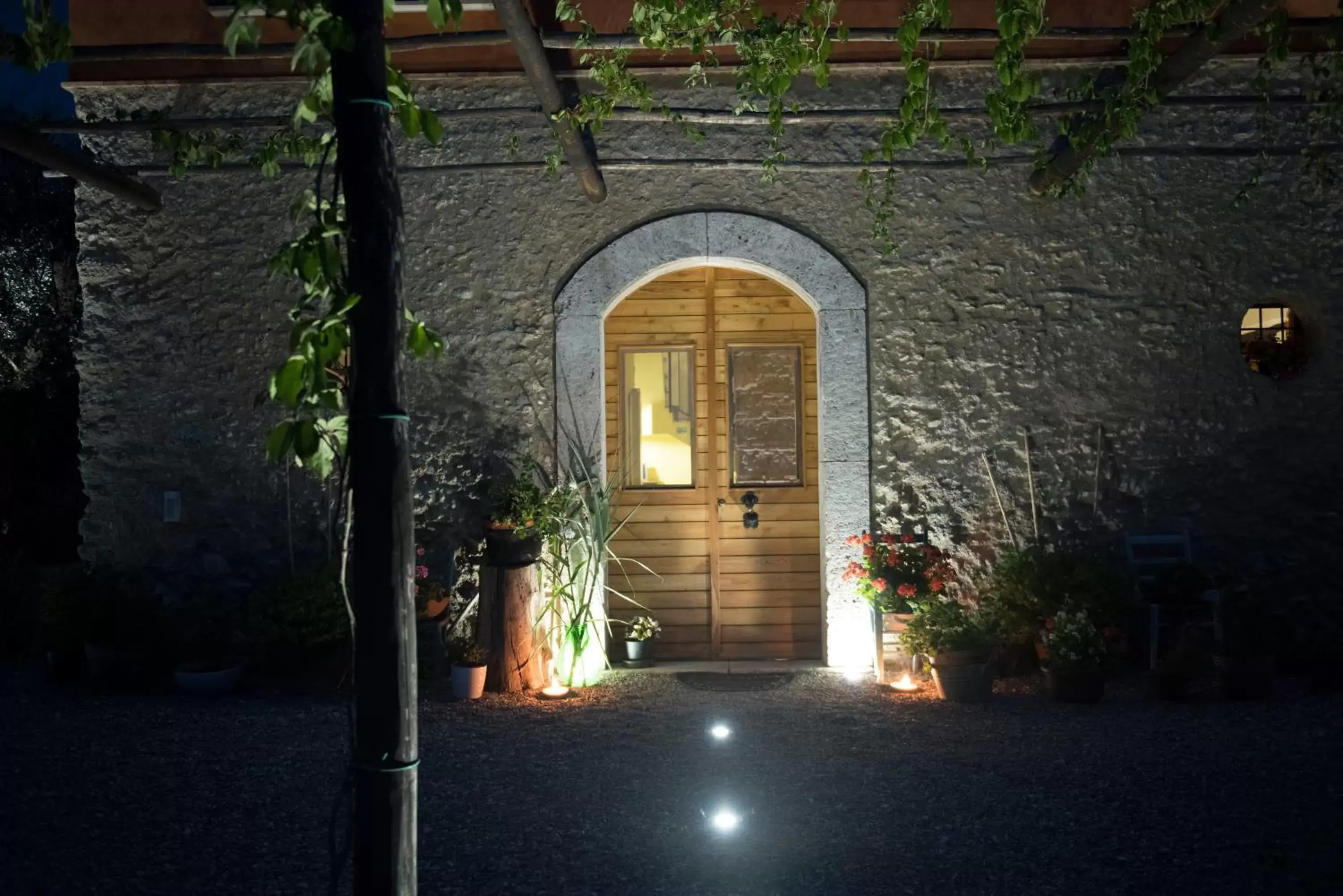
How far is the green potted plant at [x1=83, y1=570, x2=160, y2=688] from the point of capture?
19.5 feet

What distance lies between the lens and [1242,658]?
17.6ft

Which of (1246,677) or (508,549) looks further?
(508,549)

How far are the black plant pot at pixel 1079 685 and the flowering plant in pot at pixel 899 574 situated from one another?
0.73 metres

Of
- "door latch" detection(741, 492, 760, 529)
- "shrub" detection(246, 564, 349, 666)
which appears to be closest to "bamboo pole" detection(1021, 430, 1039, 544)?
"door latch" detection(741, 492, 760, 529)

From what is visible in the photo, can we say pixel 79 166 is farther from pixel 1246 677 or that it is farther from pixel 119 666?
pixel 1246 677

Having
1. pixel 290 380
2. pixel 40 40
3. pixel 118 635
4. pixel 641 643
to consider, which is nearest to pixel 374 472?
pixel 290 380

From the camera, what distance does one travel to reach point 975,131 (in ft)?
20.4

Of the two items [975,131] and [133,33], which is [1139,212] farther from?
[133,33]

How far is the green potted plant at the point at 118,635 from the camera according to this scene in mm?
5941

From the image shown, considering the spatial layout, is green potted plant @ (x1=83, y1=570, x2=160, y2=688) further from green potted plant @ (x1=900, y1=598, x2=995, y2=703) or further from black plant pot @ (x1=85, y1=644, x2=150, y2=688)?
green potted plant @ (x1=900, y1=598, x2=995, y2=703)

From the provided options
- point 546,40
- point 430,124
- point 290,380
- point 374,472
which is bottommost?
point 374,472

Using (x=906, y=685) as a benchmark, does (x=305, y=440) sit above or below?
above

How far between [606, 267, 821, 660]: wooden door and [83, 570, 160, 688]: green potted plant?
2567 mm

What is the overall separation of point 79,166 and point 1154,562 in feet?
19.0
